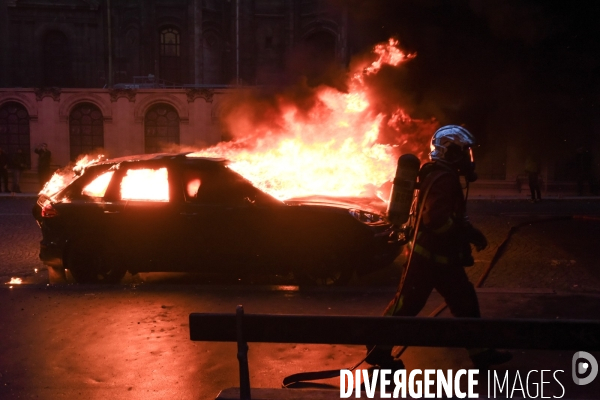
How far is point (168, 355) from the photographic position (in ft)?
17.1

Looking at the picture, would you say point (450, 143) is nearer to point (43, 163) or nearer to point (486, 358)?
point (486, 358)

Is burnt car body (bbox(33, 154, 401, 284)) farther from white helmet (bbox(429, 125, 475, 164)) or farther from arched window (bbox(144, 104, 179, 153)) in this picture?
arched window (bbox(144, 104, 179, 153))

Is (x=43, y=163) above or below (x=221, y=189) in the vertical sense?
above

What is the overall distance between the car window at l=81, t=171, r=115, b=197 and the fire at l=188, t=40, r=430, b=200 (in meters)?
1.30

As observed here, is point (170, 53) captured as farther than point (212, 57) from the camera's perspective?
Yes

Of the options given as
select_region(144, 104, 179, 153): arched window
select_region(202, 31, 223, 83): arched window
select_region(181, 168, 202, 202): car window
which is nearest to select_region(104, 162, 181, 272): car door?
select_region(181, 168, 202, 202): car window

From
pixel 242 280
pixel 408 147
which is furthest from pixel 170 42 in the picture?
pixel 242 280

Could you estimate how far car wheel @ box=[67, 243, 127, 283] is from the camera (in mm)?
7852

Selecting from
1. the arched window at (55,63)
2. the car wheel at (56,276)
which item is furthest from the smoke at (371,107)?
the arched window at (55,63)

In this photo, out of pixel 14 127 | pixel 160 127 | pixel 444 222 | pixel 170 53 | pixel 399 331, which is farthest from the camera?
pixel 170 53

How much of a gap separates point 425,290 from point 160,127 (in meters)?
24.1

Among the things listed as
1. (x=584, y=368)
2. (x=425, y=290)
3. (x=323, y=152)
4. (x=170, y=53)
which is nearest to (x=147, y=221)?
(x=323, y=152)

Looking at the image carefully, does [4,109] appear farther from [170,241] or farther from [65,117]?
[170,241]

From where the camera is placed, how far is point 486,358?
458 cm
